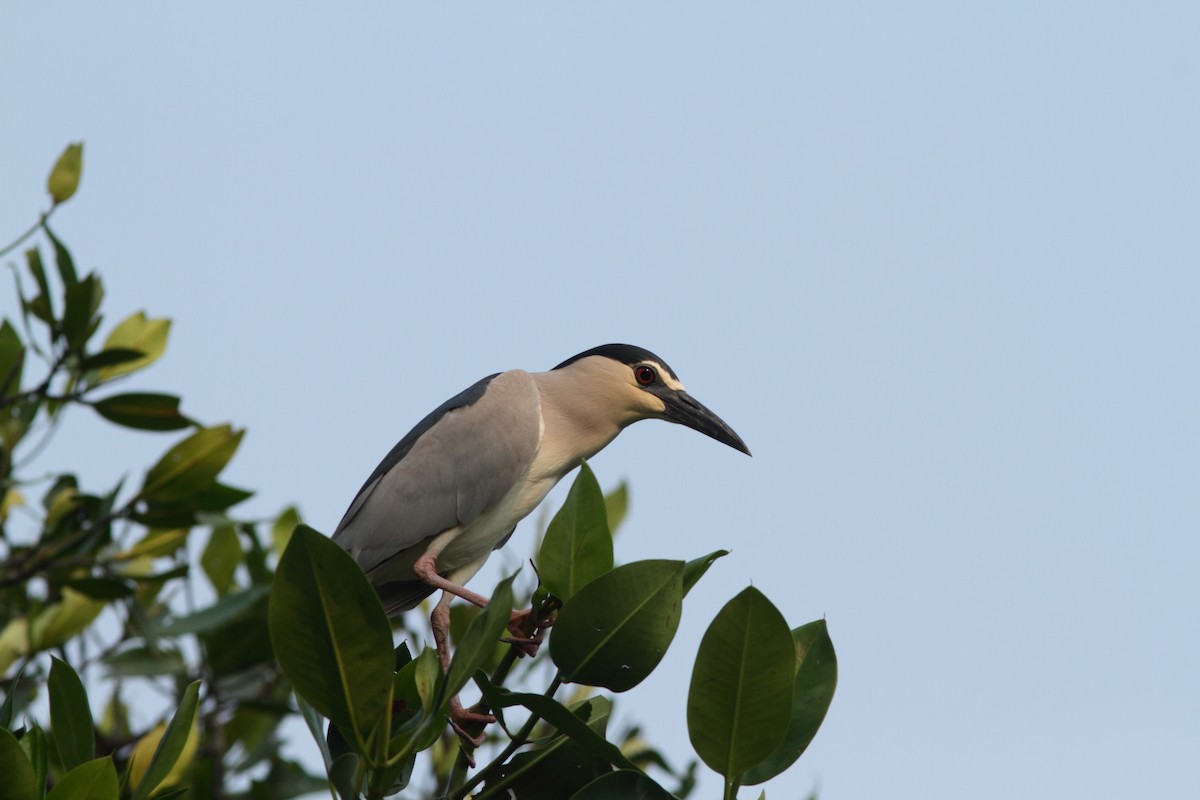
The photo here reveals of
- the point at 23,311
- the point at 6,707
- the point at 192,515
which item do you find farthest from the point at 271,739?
the point at 6,707

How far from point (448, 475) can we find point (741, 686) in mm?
2453

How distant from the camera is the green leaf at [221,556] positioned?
534cm

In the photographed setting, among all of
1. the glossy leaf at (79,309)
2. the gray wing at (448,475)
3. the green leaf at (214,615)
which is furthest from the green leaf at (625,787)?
the glossy leaf at (79,309)

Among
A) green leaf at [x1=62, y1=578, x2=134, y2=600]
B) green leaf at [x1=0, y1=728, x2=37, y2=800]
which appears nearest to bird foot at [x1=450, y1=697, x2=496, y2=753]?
green leaf at [x1=0, y1=728, x2=37, y2=800]

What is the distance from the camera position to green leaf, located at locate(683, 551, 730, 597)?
2.34 m

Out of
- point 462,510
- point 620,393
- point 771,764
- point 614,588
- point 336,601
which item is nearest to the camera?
point 336,601

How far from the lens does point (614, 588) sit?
234 centimetres

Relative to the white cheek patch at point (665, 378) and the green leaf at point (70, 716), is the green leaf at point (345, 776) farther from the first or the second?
the white cheek patch at point (665, 378)

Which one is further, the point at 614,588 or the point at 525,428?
the point at 525,428

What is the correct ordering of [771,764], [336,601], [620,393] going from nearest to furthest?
1. [336,601]
2. [771,764]
3. [620,393]

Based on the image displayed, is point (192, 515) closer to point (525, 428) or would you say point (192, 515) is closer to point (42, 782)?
point (525, 428)

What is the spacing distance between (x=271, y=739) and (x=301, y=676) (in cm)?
307

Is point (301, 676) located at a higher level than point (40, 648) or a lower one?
higher

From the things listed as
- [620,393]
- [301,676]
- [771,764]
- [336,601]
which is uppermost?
[620,393]
